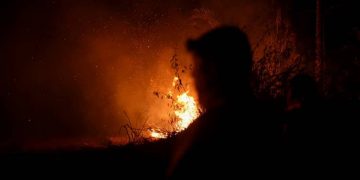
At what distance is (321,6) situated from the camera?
8352mm

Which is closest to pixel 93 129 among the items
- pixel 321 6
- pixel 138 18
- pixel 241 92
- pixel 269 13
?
pixel 138 18

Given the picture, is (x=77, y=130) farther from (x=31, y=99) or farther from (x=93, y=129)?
(x=31, y=99)

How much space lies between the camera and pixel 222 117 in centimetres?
158

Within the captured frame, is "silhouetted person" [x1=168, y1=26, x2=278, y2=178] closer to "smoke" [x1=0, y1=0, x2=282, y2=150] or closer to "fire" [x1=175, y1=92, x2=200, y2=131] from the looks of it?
"fire" [x1=175, y1=92, x2=200, y2=131]

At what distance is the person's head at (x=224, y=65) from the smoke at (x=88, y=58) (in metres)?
12.0

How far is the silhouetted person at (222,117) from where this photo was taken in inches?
60.5

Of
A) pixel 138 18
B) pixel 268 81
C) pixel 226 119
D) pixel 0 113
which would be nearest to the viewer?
pixel 226 119

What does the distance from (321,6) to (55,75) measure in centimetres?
1019

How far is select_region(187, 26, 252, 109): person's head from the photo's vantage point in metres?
1.66

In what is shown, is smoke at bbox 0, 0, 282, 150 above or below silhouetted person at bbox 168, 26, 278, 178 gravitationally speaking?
above

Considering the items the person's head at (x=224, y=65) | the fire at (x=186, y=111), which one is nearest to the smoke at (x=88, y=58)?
the fire at (x=186, y=111)

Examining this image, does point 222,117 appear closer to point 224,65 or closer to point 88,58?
point 224,65

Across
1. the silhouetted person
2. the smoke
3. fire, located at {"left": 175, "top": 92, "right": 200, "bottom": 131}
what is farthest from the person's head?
the smoke

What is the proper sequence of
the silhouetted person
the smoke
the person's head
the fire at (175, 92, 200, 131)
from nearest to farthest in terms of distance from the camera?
1. the silhouetted person
2. the person's head
3. the fire at (175, 92, 200, 131)
4. the smoke
